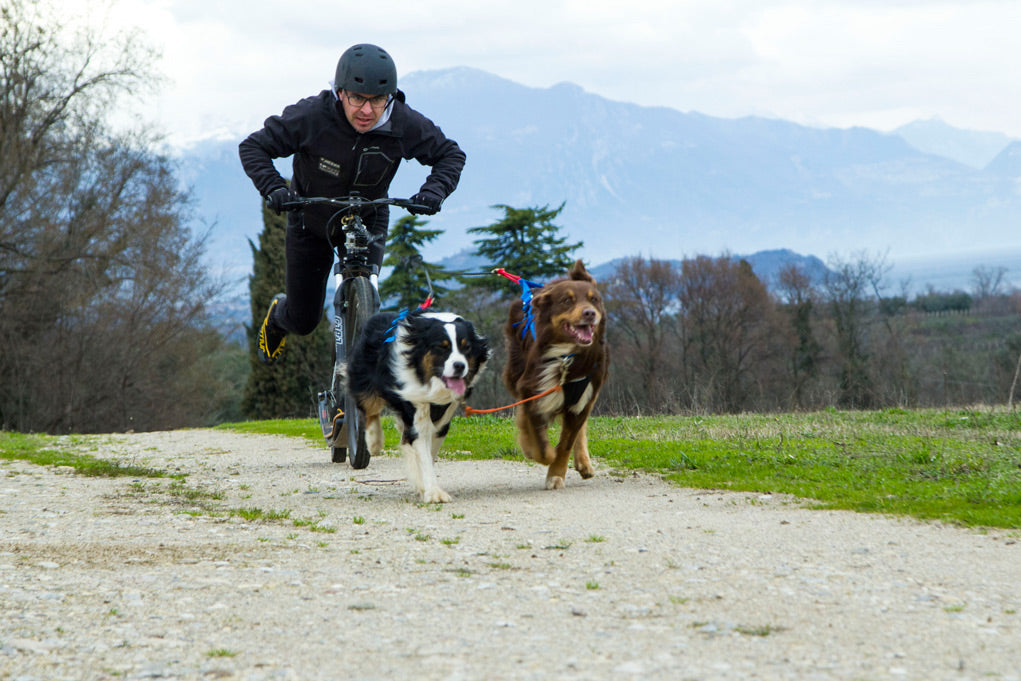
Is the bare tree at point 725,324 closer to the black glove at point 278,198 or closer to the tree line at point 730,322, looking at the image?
the tree line at point 730,322

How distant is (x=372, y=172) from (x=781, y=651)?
509cm

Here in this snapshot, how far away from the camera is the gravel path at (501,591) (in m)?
3.29

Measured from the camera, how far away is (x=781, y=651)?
3.34 m

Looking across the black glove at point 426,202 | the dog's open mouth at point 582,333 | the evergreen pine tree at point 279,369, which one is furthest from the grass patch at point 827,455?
the evergreen pine tree at point 279,369

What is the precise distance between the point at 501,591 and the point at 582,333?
288cm

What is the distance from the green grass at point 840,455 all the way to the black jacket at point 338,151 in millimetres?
3110

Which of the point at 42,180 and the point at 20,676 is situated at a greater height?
the point at 42,180

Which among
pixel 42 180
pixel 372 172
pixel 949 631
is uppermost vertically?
pixel 42 180

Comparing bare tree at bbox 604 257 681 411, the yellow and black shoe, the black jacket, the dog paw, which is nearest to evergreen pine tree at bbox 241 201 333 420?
bare tree at bbox 604 257 681 411

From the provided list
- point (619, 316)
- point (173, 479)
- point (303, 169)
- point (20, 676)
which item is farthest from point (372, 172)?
point (619, 316)

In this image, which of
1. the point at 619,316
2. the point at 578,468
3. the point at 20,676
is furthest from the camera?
the point at 619,316

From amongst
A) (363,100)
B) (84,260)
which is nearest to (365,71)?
→ (363,100)

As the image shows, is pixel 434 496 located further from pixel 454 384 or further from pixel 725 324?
pixel 725 324

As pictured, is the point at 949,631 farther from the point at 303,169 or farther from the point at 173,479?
the point at 173,479
